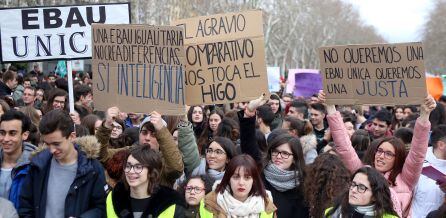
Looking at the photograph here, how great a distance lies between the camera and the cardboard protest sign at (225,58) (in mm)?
6586

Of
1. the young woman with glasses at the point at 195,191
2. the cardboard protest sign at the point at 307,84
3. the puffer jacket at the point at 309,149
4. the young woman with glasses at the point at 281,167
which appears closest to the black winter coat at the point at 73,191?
the young woman with glasses at the point at 195,191

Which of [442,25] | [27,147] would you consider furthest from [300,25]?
[27,147]

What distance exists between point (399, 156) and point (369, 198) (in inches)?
41.0

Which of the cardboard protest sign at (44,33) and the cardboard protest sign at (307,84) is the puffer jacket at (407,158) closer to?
the cardboard protest sign at (44,33)

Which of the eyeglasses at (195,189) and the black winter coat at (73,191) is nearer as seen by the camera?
the black winter coat at (73,191)

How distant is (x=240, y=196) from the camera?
5.32m

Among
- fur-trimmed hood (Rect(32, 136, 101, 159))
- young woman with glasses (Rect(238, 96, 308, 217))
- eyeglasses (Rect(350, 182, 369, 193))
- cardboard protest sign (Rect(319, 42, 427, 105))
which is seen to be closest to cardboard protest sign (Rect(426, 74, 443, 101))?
cardboard protest sign (Rect(319, 42, 427, 105))

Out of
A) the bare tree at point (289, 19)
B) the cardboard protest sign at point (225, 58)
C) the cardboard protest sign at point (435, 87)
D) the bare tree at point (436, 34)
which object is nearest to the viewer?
the cardboard protest sign at point (225, 58)

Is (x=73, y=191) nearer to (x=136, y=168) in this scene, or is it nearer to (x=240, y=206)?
(x=136, y=168)

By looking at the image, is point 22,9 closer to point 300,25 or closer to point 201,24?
point 201,24

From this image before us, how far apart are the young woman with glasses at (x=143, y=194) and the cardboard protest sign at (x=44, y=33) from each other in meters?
2.97

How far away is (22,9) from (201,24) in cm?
226

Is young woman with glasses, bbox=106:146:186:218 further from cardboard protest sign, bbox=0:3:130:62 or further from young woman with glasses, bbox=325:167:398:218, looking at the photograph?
cardboard protest sign, bbox=0:3:130:62

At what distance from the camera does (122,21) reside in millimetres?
8492
